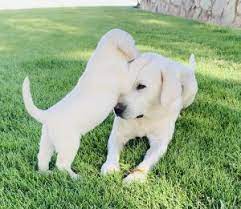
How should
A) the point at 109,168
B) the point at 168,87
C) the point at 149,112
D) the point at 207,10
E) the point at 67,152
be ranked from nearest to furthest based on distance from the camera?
1. the point at 67,152
2. the point at 109,168
3. the point at 168,87
4. the point at 149,112
5. the point at 207,10

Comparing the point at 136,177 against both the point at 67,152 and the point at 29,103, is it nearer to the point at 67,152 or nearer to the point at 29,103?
the point at 67,152

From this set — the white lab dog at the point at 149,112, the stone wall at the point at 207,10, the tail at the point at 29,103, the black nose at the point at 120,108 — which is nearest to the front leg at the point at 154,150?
the white lab dog at the point at 149,112

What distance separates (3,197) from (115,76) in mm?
815

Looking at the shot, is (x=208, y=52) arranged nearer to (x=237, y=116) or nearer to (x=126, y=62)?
(x=237, y=116)

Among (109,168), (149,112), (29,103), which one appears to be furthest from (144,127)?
(29,103)

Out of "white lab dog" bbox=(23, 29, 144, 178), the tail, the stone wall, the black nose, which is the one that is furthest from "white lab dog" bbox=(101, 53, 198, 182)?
the stone wall

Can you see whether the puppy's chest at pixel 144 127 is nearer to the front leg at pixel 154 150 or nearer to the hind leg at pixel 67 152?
the front leg at pixel 154 150

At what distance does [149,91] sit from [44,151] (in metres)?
0.65

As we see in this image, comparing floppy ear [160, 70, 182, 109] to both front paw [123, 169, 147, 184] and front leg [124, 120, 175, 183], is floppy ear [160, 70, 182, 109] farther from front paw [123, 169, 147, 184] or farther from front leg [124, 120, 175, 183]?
front paw [123, 169, 147, 184]

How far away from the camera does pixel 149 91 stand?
2.59 metres

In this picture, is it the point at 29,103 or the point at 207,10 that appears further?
the point at 207,10

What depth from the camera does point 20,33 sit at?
853 cm

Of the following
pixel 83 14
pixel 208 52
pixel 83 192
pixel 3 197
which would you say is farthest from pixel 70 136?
pixel 83 14

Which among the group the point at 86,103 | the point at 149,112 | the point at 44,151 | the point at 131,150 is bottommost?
the point at 131,150
